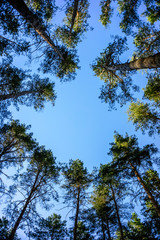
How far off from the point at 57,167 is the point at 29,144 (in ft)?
11.2

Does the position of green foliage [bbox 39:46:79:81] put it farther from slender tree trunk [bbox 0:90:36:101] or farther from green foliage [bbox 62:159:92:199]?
green foliage [bbox 62:159:92:199]

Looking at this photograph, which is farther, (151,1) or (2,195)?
(2,195)

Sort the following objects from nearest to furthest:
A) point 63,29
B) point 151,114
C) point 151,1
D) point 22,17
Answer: point 22,17 < point 151,1 < point 63,29 < point 151,114

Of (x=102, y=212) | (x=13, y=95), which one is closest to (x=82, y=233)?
(x=102, y=212)

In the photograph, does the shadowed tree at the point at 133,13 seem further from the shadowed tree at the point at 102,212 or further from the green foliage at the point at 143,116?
the shadowed tree at the point at 102,212

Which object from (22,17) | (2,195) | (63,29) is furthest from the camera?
(63,29)

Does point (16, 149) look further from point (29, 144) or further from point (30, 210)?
point (30, 210)

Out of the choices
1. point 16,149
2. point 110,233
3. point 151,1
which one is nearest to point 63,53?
point 151,1

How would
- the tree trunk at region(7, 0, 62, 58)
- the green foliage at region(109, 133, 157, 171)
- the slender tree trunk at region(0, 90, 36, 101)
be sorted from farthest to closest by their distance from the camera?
the green foliage at region(109, 133, 157, 171)
the slender tree trunk at region(0, 90, 36, 101)
the tree trunk at region(7, 0, 62, 58)

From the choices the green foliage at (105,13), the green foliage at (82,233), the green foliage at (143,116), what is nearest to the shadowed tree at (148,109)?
the green foliage at (143,116)

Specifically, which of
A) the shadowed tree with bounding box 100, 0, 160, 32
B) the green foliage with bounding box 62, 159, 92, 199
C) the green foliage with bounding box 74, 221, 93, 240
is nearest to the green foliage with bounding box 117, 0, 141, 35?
the shadowed tree with bounding box 100, 0, 160, 32

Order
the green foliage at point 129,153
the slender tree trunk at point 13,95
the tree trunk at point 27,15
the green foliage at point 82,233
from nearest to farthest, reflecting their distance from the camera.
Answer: the tree trunk at point 27,15
the slender tree trunk at point 13,95
the green foliage at point 129,153
the green foliage at point 82,233

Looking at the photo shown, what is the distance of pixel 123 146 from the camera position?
11867 mm

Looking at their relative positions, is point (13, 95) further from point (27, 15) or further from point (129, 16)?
point (129, 16)
